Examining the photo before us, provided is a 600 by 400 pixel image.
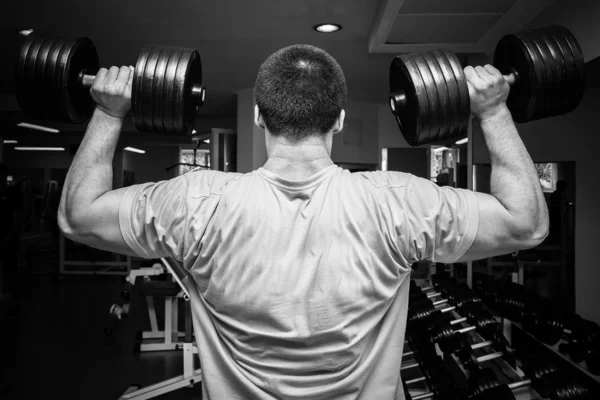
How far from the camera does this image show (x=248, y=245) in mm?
725

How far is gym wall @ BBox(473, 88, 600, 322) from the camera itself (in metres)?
2.05

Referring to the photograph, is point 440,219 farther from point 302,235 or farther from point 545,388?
point 545,388

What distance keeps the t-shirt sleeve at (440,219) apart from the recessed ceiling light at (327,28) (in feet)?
7.93

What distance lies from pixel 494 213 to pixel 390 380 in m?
0.30

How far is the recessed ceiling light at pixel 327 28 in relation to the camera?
2955 mm

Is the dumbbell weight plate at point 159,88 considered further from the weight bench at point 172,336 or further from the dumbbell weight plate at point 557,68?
the weight bench at point 172,336

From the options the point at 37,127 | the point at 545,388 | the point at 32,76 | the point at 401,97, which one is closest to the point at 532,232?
the point at 401,97

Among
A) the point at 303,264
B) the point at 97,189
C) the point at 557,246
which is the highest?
the point at 97,189

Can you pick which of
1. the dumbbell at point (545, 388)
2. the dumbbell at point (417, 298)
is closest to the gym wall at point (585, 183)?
the dumbbell at point (545, 388)

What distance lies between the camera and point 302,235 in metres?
0.72

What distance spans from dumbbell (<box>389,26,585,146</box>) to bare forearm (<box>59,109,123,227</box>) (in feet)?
1.82

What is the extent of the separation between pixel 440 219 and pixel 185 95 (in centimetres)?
55

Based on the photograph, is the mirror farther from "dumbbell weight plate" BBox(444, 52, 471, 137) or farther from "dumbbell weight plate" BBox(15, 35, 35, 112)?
"dumbbell weight plate" BBox(15, 35, 35, 112)

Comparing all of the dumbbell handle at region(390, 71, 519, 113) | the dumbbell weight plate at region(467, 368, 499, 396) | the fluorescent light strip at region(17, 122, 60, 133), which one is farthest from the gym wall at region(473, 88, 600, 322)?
the fluorescent light strip at region(17, 122, 60, 133)
